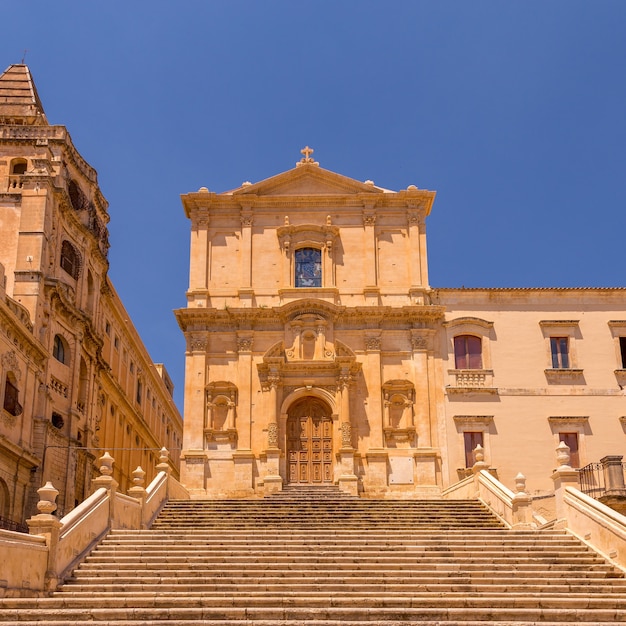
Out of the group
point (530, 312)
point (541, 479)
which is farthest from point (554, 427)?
point (530, 312)

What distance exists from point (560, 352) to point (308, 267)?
971 centimetres

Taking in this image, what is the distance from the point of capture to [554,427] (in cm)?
3189

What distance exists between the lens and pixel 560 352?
109ft

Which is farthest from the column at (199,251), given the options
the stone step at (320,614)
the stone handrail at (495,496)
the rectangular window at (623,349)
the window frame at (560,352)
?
the stone step at (320,614)

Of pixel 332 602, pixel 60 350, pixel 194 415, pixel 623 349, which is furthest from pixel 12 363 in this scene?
pixel 623 349

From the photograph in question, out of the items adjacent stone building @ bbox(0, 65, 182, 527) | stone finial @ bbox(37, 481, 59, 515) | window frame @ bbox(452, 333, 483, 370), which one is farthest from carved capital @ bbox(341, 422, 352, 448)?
stone finial @ bbox(37, 481, 59, 515)

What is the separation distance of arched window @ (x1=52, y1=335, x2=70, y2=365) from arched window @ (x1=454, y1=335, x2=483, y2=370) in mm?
14777

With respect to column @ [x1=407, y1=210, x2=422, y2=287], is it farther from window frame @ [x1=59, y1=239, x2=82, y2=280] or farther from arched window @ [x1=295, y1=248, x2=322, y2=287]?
window frame @ [x1=59, y1=239, x2=82, y2=280]

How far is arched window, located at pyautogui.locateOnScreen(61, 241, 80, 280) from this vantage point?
35.9 m

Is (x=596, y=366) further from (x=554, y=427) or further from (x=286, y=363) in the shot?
(x=286, y=363)

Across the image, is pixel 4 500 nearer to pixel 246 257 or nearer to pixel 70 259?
pixel 70 259

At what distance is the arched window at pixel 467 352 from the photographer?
3303 cm

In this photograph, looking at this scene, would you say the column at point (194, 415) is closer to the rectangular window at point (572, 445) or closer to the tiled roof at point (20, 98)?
the rectangular window at point (572, 445)

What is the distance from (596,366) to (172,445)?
127ft
